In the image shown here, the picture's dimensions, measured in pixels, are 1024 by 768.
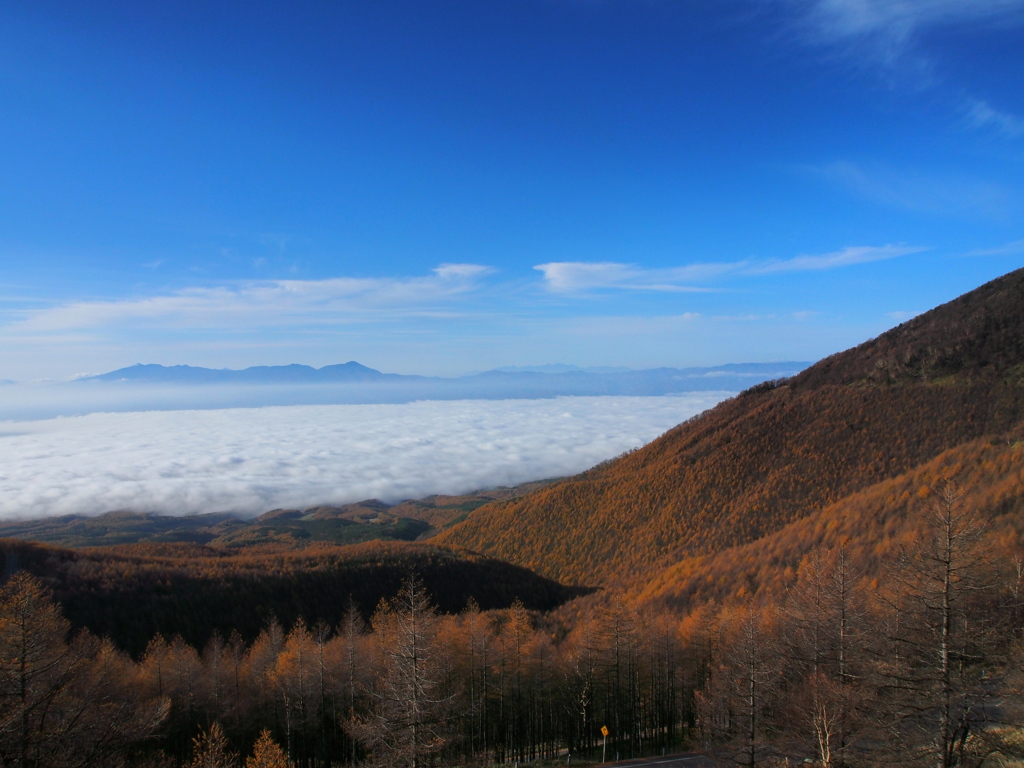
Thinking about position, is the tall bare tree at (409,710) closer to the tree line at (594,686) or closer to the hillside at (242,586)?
the tree line at (594,686)

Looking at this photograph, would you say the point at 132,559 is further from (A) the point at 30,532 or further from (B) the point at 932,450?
(A) the point at 30,532

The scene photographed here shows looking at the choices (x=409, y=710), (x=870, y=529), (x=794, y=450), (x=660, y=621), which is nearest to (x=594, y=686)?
(x=660, y=621)

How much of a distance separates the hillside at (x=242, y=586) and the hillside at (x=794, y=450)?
15880mm

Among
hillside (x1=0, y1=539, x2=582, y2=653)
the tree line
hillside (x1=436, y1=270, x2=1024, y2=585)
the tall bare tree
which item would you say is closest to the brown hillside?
the tree line

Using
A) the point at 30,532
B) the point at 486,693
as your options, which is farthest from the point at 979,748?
the point at 30,532

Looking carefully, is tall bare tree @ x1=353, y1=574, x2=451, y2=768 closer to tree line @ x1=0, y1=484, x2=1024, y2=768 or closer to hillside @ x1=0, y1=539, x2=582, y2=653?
tree line @ x1=0, y1=484, x2=1024, y2=768

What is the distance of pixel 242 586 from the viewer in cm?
7369

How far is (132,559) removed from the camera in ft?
262

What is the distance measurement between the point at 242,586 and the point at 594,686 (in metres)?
56.7

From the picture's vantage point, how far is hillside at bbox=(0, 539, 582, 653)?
211 feet

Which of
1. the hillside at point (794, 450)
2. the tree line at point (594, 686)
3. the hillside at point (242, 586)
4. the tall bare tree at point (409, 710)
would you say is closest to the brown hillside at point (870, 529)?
the tree line at point (594, 686)

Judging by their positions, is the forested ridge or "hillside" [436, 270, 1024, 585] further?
"hillside" [436, 270, 1024, 585]

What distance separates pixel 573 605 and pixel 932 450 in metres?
54.0

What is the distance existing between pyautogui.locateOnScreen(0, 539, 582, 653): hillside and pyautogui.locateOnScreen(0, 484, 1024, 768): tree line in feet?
72.8
